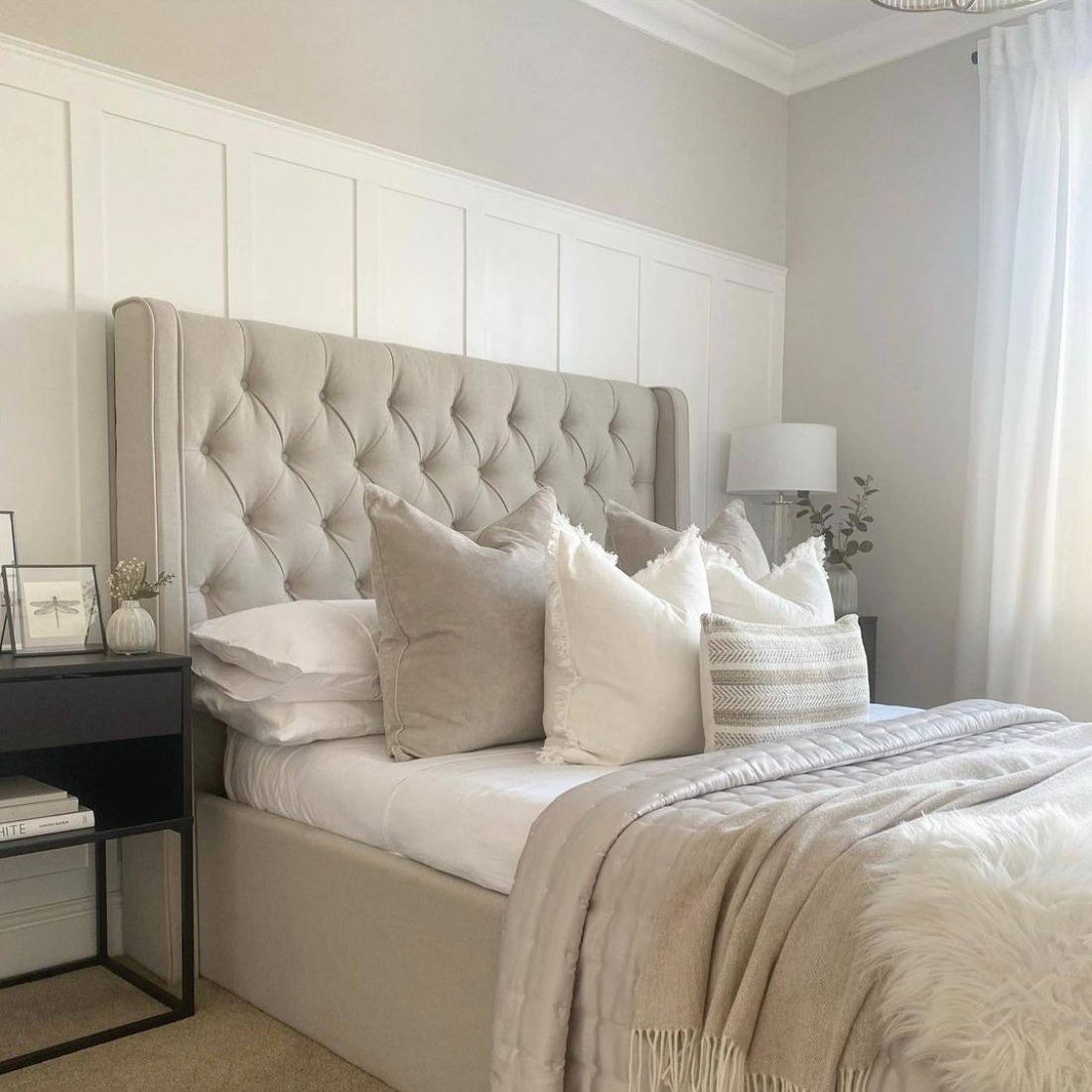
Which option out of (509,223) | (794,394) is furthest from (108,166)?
(794,394)

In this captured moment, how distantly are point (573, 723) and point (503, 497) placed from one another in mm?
1053

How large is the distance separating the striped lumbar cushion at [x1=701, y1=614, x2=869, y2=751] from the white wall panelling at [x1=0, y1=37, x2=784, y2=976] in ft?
4.46

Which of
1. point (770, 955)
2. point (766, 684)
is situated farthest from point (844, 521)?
point (770, 955)

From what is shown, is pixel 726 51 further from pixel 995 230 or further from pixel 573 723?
pixel 573 723

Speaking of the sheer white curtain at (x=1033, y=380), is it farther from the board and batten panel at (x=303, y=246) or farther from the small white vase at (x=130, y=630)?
the small white vase at (x=130, y=630)

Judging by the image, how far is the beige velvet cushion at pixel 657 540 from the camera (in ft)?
8.75

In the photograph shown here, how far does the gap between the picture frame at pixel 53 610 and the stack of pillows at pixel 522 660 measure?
213mm

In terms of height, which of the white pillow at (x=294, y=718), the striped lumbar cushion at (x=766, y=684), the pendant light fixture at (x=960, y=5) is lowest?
the white pillow at (x=294, y=718)

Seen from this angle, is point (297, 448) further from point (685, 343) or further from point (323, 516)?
point (685, 343)

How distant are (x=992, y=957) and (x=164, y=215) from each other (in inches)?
88.4

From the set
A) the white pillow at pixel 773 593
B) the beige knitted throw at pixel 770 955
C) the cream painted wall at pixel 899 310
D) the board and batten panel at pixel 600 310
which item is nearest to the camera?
the beige knitted throw at pixel 770 955

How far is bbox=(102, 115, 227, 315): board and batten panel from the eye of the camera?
2.45 m

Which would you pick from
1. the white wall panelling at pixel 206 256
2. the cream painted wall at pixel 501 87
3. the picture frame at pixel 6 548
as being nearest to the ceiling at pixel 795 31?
the cream painted wall at pixel 501 87

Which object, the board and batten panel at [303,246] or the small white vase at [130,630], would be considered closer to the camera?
the small white vase at [130,630]
